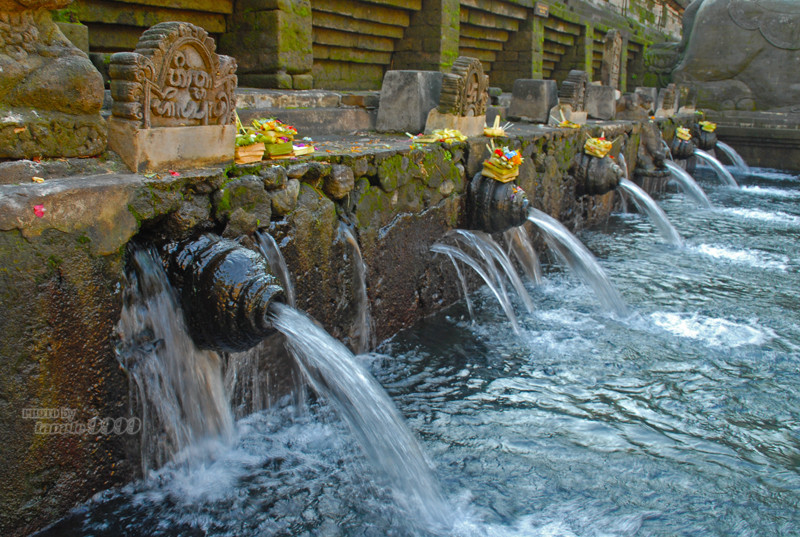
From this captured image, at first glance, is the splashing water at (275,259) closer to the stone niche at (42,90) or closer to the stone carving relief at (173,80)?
the stone carving relief at (173,80)

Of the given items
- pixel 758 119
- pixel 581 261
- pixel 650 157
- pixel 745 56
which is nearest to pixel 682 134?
pixel 650 157

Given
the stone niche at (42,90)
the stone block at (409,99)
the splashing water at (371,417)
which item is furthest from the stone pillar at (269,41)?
the splashing water at (371,417)

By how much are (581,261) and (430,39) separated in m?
6.09

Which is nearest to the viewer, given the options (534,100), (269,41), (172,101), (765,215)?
(172,101)

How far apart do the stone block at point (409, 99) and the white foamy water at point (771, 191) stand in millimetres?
7453

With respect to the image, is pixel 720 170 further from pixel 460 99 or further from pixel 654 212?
pixel 460 99

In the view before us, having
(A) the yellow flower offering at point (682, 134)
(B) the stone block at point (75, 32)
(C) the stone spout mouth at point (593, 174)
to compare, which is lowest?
(C) the stone spout mouth at point (593, 174)

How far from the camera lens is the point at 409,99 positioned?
5852mm

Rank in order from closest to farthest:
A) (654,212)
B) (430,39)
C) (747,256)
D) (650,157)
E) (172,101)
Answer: (172,101) → (747,256) → (654,212) → (650,157) → (430,39)

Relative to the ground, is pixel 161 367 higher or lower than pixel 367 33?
lower

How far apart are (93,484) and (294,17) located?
5.65m

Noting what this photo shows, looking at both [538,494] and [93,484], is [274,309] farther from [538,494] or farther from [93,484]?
[538,494]

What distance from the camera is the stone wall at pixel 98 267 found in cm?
232

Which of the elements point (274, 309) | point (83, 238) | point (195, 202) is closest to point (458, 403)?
point (274, 309)
